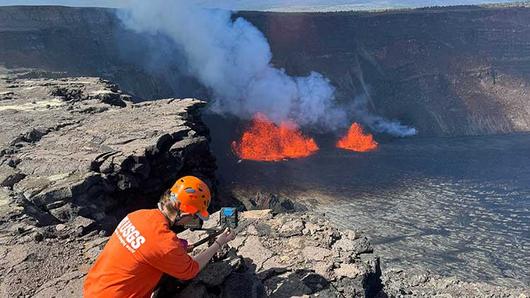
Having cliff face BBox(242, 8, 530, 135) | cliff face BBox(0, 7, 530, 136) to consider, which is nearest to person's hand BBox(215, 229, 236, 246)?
cliff face BBox(0, 7, 530, 136)

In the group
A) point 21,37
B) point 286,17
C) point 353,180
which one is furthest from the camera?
point 286,17

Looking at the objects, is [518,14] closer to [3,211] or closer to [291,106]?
[291,106]

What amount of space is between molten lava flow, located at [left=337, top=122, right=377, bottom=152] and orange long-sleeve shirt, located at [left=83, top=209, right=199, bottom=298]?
3183 centimetres

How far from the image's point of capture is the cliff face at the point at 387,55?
36.7 m

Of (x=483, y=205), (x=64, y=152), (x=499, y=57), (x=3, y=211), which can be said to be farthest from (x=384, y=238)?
(x=499, y=57)

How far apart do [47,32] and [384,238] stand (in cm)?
2970

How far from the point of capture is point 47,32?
114 feet

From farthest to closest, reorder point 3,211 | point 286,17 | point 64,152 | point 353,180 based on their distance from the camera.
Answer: point 286,17, point 353,180, point 64,152, point 3,211

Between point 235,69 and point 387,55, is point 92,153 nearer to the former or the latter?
point 235,69

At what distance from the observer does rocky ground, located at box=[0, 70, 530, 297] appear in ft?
21.1

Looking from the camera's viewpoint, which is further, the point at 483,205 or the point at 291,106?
the point at 291,106

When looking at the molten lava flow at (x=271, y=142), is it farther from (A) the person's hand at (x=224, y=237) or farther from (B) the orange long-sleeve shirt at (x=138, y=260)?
(B) the orange long-sleeve shirt at (x=138, y=260)

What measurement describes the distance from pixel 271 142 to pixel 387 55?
1963 cm

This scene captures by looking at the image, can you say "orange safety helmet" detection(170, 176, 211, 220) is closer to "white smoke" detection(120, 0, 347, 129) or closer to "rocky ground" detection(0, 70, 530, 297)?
"rocky ground" detection(0, 70, 530, 297)
